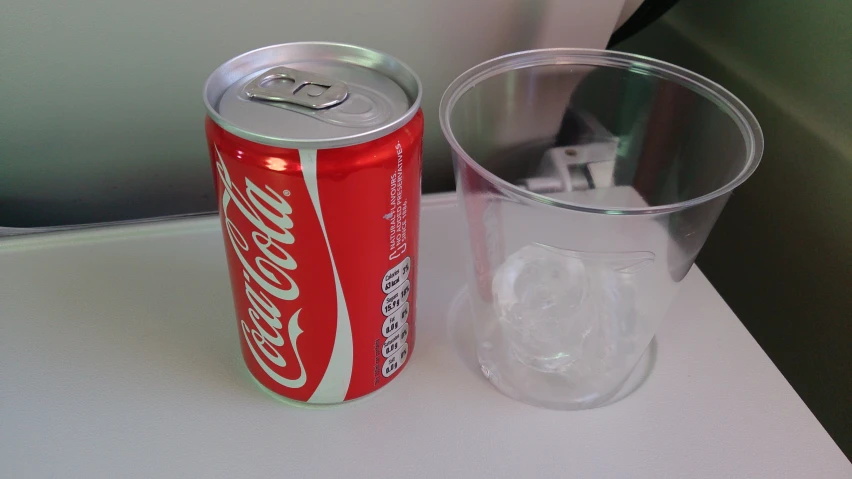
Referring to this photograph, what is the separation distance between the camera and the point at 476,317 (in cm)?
59

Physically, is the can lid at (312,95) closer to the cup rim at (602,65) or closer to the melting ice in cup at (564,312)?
the cup rim at (602,65)

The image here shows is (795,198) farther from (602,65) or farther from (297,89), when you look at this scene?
(297,89)

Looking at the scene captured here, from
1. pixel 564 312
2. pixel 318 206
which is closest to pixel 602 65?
pixel 564 312

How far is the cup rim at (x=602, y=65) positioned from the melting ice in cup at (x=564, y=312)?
3.1 inches

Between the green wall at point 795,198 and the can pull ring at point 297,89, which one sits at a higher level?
the can pull ring at point 297,89

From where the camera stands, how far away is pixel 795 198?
0.76 meters

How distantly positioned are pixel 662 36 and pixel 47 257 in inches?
33.1

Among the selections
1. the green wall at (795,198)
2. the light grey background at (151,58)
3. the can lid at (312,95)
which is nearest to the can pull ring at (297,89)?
the can lid at (312,95)

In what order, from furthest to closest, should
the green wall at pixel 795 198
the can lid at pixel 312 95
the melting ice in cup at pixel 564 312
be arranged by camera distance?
1. the green wall at pixel 795 198
2. the melting ice in cup at pixel 564 312
3. the can lid at pixel 312 95

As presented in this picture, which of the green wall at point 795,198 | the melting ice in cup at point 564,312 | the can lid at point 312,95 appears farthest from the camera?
the green wall at point 795,198

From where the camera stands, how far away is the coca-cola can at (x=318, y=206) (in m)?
0.40

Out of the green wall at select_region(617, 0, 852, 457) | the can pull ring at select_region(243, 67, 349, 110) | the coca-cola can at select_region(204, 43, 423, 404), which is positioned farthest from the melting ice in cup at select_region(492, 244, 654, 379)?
the green wall at select_region(617, 0, 852, 457)

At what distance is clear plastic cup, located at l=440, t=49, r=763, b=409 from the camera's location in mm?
485

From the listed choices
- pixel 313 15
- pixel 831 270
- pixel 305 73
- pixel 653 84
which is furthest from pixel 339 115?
pixel 831 270
